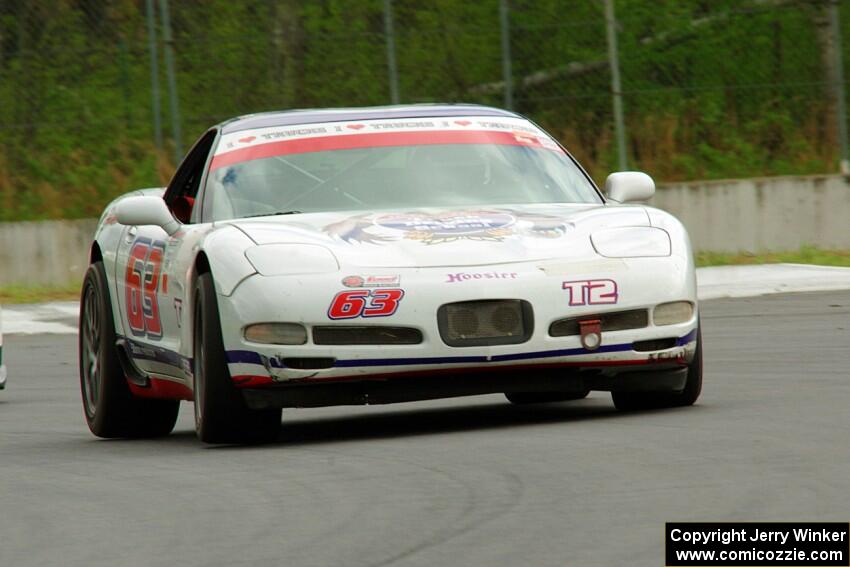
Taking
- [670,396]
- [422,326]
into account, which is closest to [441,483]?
[422,326]

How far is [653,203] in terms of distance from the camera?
798 inches

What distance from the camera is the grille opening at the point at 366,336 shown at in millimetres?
7262

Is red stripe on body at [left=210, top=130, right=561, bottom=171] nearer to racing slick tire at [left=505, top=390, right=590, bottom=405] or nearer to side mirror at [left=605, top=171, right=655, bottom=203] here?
side mirror at [left=605, top=171, right=655, bottom=203]

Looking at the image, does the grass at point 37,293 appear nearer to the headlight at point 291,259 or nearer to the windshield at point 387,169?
the windshield at point 387,169

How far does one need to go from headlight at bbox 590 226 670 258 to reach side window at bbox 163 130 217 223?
7.13 ft

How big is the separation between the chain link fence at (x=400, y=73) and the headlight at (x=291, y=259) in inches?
539

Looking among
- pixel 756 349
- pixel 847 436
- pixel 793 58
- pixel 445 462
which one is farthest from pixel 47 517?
pixel 793 58

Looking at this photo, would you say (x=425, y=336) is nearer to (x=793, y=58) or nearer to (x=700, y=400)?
(x=700, y=400)

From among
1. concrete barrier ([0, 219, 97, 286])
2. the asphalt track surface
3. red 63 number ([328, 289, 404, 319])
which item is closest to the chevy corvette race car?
red 63 number ([328, 289, 404, 319])

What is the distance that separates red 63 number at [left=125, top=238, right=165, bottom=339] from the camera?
28.1 feet

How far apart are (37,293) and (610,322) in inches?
503

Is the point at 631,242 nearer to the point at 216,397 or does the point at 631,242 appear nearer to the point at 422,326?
the point at 422,326

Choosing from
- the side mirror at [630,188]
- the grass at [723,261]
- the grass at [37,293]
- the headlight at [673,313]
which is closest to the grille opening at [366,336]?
the headlight at [673,313]

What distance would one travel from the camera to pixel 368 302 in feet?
23.7
